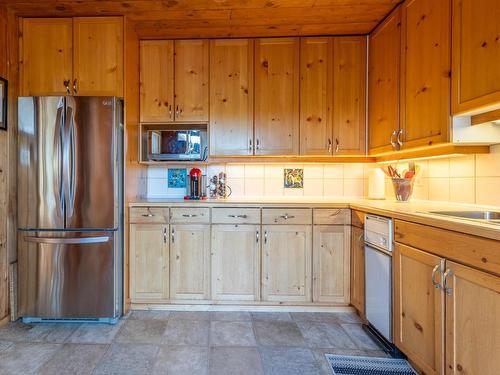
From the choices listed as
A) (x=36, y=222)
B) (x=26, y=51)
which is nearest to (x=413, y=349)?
(x=36, y=222)

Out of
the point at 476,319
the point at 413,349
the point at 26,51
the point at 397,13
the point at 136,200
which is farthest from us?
the point at 136,200

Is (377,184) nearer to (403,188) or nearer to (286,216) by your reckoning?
(403,188)

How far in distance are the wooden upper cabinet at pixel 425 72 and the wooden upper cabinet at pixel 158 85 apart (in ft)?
6.26

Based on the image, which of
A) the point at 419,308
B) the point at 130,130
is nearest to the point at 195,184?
the point at 130,130

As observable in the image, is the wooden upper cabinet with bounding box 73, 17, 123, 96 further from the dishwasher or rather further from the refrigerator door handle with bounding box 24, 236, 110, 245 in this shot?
the dishwasher

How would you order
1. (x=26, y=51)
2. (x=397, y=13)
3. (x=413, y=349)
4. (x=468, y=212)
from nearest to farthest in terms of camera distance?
(x=413, y=349) → (x=468, y=212) → (x=397, y=13) → (x=26, y=51)

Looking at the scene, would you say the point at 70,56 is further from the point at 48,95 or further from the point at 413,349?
the point at 413,349

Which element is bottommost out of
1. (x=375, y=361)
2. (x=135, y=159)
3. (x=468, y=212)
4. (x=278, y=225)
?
(x=375, y=361)

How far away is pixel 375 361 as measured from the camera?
5.82 ft

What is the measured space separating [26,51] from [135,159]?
45.8 inches

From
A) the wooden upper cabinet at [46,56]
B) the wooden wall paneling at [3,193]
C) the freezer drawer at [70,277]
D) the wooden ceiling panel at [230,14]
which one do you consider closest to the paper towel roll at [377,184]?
the wooden ceiling panel at [230,14]

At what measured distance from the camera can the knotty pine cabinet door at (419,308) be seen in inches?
54.7

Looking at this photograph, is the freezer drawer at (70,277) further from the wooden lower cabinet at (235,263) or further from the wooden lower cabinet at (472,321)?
the wooden lower cabinet at (472,321)

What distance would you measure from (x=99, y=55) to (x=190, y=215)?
1.47 metres
